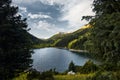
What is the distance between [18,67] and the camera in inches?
861

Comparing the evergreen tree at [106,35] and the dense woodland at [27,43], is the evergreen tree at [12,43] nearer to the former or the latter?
the dense woodland at [27,43]

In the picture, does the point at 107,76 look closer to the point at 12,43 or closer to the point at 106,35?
the point at 106,35

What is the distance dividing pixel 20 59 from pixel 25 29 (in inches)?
131

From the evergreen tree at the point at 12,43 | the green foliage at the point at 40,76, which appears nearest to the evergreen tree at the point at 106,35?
the green foliage at the point at 40,76

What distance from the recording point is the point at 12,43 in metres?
21.2

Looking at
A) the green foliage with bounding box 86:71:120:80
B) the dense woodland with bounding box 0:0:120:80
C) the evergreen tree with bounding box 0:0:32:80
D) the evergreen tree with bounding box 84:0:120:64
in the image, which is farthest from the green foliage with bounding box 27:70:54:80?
the green foliage with bounding box 86:71:120:80

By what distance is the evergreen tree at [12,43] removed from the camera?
2041 centimetres

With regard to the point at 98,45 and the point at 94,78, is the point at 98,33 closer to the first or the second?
the point at 98,45

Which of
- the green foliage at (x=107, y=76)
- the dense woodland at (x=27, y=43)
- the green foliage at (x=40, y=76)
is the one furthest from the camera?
the green foliage at (x=40, y=76)

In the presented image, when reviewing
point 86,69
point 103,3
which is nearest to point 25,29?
point 103,3

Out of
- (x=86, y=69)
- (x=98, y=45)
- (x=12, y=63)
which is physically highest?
(x=98, y=45)

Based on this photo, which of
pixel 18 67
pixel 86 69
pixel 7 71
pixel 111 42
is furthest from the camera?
pixel 86 69

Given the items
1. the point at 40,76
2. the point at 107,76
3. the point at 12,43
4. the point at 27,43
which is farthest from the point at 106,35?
the point at 27,43

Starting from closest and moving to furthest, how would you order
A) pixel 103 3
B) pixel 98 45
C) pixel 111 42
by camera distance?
1. pixel 111 42
2. pixel 98 45
3. pixel 103 3
